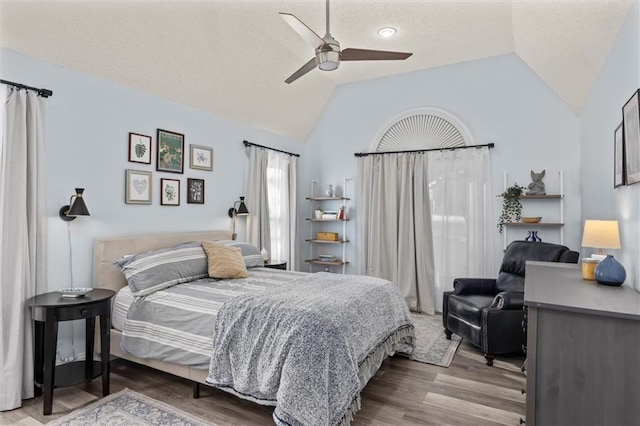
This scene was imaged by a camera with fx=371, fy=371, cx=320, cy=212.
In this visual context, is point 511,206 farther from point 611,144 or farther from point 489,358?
point 489,358

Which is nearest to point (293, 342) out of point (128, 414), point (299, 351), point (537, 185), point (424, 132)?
point (299, 351)

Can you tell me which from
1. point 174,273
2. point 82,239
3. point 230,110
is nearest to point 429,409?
point 174,273

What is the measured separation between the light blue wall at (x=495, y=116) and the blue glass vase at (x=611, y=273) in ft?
7.70

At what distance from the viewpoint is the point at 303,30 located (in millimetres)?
2340

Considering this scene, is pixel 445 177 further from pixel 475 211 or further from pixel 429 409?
pixel 429 409

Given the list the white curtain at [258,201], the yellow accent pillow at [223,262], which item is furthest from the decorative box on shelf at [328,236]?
the yellow accent pillow at [223,262]

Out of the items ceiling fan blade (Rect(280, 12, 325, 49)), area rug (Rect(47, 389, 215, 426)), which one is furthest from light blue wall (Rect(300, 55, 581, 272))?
area rug (Rect(47, 389, 215, 426))

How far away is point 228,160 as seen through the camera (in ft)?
14.8

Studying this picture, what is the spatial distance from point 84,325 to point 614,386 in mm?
3537

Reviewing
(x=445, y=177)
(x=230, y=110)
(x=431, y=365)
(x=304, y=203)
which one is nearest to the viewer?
(x=431, y=365)

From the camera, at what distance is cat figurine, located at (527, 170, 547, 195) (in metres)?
4.25

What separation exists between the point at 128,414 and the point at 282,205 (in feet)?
10.9

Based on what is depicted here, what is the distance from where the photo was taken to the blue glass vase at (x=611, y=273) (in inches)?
82.0

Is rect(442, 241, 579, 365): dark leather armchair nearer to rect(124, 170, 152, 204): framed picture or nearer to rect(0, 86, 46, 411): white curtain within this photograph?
rect(124, 170, 152, 204): framed picture
